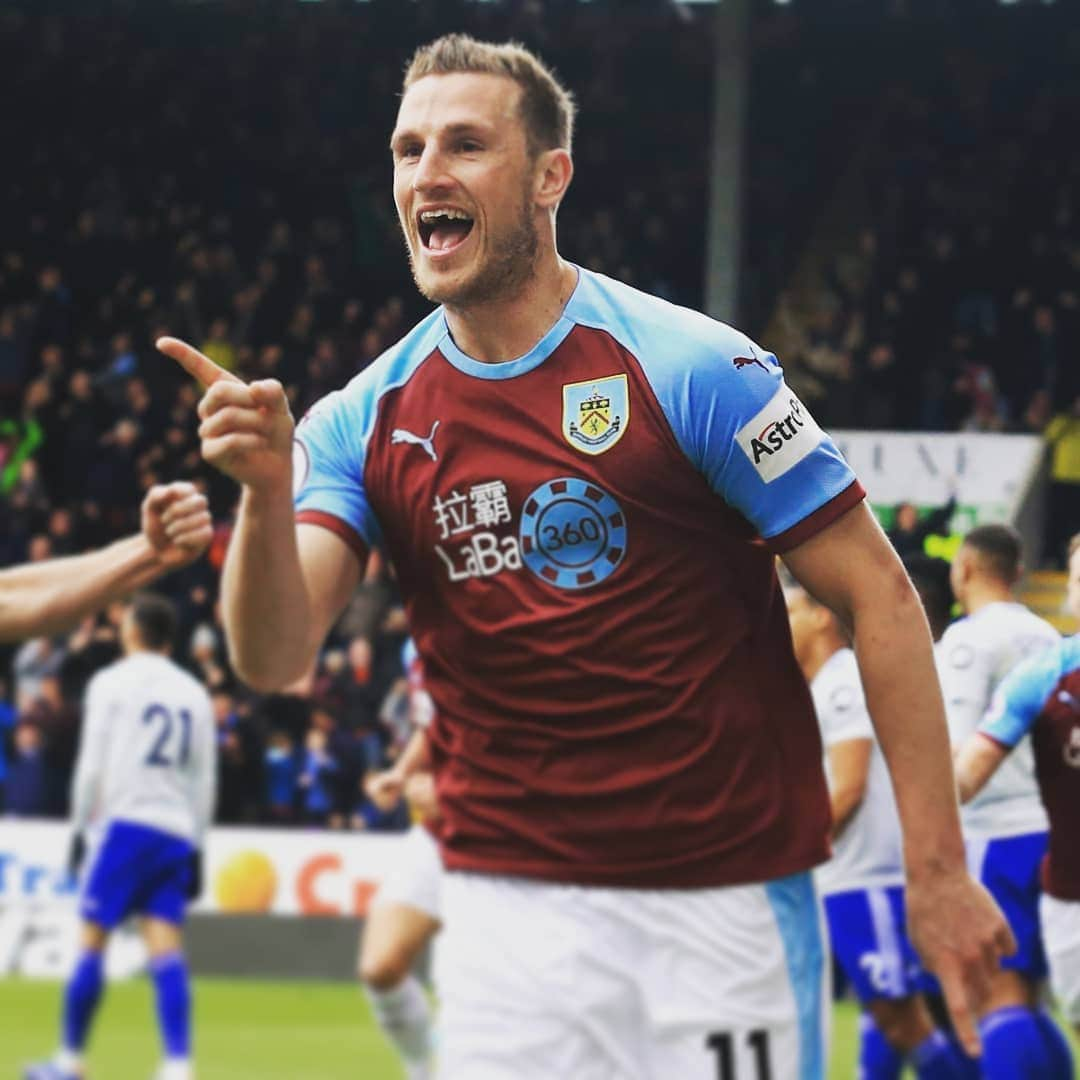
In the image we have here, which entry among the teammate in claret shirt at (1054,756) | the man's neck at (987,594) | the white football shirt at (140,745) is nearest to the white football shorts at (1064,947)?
the teammate in claret shirt at (1054,756)

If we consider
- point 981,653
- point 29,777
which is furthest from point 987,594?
point 29,777

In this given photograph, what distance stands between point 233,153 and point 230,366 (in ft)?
13.0

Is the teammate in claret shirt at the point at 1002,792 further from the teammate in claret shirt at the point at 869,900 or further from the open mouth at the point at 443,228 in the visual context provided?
the open mouth at the point at 443,228

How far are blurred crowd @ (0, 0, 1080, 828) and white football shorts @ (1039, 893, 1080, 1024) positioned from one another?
25.3ft

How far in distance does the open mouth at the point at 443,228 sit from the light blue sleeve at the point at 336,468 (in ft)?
0.94

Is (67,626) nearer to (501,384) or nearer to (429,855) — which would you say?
(501,384)

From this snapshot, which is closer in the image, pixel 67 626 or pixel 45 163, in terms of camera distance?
pixel 67 626

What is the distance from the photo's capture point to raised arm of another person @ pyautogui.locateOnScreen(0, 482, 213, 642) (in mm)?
3588

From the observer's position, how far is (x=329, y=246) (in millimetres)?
21000

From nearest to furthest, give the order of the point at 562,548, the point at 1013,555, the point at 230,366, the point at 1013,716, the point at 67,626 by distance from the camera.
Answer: the point at 562,548, the point at 67,626, the point at 1013,716, the point at 1013,555, the point at 230,366

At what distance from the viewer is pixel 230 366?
19047 mm

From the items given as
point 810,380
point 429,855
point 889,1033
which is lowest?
point 889,1033

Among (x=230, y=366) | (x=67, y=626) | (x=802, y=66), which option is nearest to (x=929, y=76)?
(x=802, y=66)

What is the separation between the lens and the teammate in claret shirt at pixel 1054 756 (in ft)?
20.3
